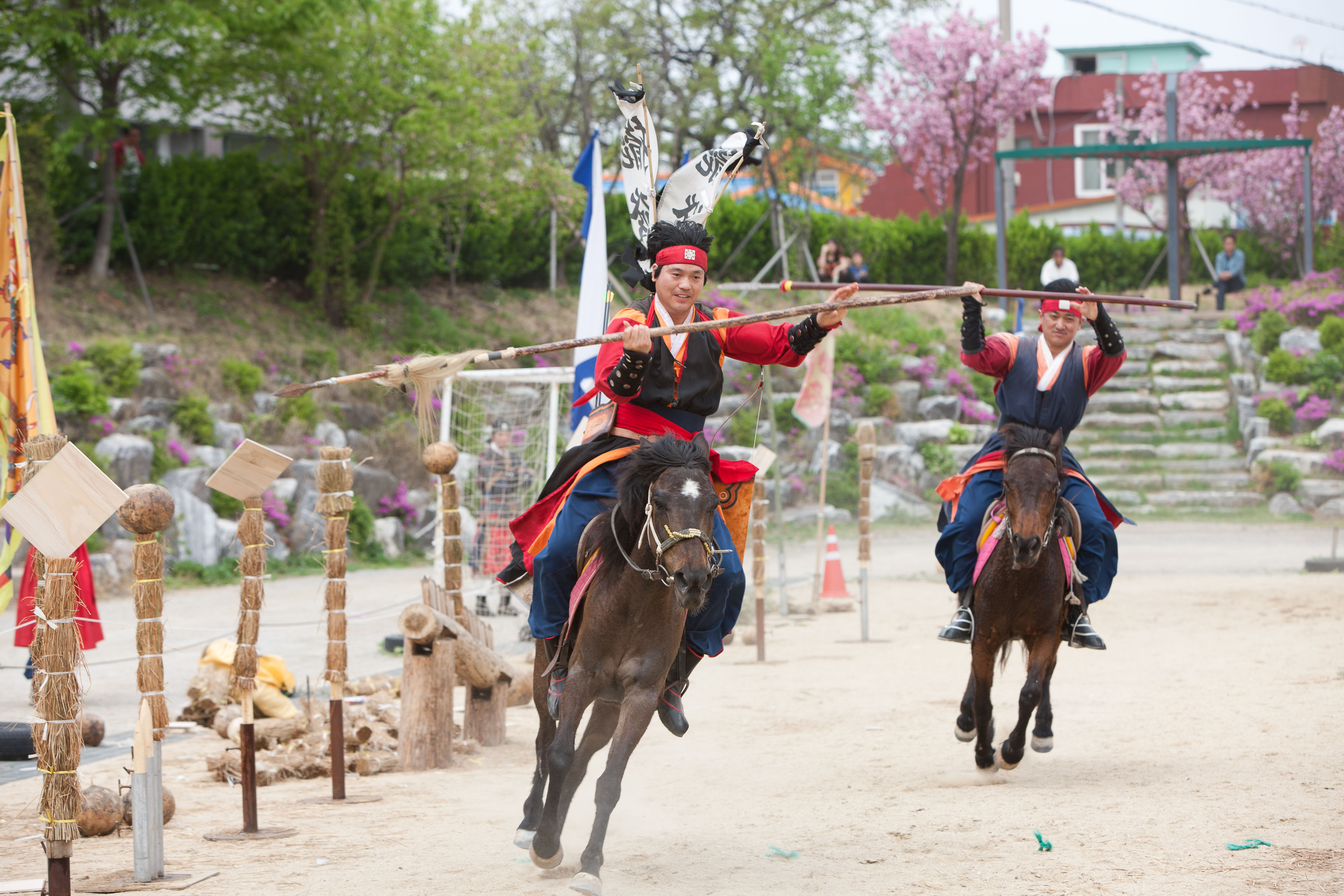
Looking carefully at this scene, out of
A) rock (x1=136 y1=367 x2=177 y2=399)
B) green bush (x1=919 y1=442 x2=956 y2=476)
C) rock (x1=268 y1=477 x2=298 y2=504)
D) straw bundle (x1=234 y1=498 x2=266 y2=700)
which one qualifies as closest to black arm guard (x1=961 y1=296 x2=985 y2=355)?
straw bundle (x1=234 y1=498 x2=266 y2=700)

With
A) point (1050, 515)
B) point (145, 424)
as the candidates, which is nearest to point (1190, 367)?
point (145, 424)

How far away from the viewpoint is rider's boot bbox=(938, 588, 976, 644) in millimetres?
6207

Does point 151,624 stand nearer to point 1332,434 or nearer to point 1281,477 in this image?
point 1281,477

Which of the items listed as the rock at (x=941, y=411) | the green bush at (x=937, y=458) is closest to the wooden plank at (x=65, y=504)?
the green bush at (x=937, y=458)

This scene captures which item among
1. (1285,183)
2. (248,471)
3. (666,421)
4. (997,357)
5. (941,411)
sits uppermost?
(1285,183)

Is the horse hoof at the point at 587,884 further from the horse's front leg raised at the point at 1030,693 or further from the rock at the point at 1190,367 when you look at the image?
the rock at the point at 1190,367

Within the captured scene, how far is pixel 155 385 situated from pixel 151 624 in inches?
500

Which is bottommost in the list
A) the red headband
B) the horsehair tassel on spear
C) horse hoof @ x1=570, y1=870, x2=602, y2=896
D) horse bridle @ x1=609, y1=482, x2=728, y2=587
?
horse hoof @ x1=570, y1=870, x2=602, y2=896

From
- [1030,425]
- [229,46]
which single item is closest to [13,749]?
[1030,425]

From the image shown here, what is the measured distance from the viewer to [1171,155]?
2403 cm

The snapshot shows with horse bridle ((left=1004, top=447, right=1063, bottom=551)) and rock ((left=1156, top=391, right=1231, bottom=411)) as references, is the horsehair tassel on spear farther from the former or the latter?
rock ((left=1156, top=391, right=1231, bottom=411))

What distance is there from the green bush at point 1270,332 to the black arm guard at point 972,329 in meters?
19.4

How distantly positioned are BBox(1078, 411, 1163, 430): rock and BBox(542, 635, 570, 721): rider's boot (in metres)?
19.0

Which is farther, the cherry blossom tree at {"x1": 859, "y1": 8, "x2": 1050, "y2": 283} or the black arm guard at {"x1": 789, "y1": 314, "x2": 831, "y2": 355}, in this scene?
the cherry blossom tree at {"x1": 859, "y1": 8, "x2": 1050, "y2": 283}
